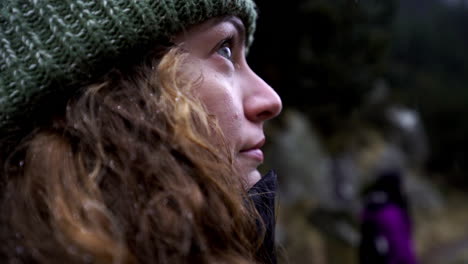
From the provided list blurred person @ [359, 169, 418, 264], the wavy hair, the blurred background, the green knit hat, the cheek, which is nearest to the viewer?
the wavy hair

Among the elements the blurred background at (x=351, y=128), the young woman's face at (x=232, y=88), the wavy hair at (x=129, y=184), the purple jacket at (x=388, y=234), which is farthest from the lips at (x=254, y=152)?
the purple jacket at (x=388, y=234)

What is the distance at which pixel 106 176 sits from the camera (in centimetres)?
100

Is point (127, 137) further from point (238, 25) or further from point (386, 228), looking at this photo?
point (386, 228)

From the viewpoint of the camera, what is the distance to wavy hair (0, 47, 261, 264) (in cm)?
93

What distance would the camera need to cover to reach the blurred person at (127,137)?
3.09ft

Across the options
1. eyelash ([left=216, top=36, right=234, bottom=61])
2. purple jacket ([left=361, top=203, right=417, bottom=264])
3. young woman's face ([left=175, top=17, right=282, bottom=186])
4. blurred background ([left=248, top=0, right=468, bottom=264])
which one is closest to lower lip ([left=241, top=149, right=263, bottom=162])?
young woman's face ([left=175, top=17, right=282, bottom=186])

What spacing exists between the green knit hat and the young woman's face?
0.56 ft

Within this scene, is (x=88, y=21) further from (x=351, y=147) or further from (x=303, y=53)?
(x=351, y=147)

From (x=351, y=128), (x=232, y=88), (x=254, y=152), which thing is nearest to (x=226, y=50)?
(x=232, y=88)

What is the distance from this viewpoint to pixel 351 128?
11.3 meters

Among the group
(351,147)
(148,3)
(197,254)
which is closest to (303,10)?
(148,3)

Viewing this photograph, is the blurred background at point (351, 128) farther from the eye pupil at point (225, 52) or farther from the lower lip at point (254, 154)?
the eye pupil at point (225, 52)

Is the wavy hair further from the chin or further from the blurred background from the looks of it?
the blurred background

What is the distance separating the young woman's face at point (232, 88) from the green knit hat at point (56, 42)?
169 millimetres
